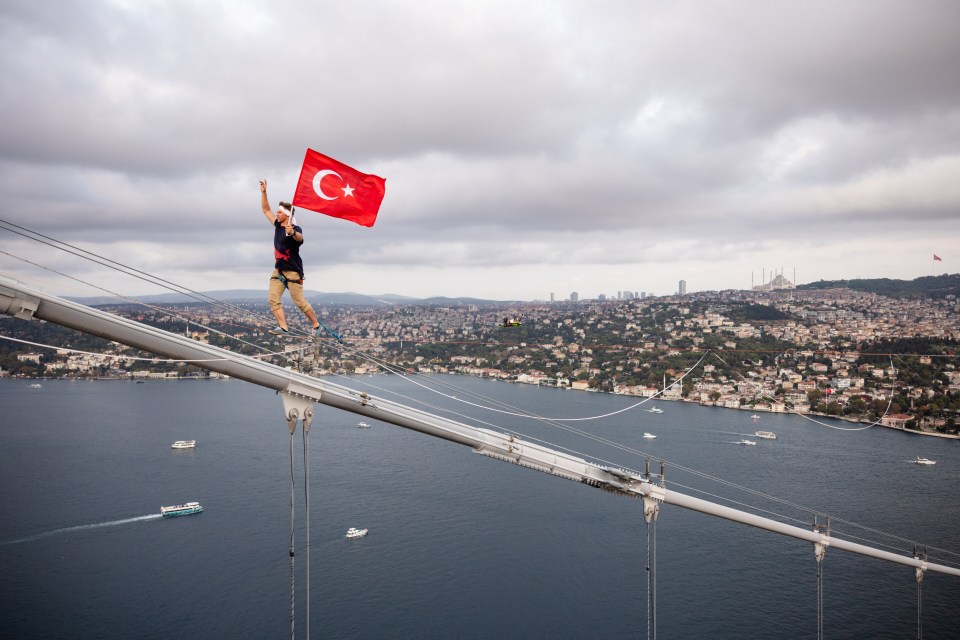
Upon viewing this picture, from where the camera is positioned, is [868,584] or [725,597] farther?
[868,584]

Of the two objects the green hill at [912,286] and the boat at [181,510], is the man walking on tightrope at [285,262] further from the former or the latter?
the green hill at [912,286]

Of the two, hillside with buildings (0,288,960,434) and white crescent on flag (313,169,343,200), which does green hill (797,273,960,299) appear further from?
white crescent on flag (313,169,343,200)

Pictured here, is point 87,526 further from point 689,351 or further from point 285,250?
point 689,351

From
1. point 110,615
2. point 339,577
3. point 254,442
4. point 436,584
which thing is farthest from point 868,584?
point 254,442

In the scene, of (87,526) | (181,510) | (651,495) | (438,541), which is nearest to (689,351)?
(438,541)

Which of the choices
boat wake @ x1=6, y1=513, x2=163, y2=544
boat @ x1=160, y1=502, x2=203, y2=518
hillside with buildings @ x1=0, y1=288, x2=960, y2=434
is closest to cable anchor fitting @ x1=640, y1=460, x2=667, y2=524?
boat @ x1=160, y1=502, x2=203, y2=518

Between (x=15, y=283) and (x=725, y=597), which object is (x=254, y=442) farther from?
(x=15, y=283)

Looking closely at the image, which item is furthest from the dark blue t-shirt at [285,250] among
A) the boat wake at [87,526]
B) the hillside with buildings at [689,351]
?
the hillside with buildings at [689,351]

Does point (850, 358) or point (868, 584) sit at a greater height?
point (850, 358)
